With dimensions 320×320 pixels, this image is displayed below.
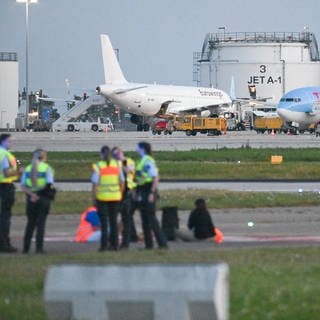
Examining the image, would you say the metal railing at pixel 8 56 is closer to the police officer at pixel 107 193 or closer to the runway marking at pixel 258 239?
the runway marking at pixel 258 239

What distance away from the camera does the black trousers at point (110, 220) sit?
70.3ft

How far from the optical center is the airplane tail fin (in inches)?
4855

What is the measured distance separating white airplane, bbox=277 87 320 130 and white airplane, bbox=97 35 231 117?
15.0 meters

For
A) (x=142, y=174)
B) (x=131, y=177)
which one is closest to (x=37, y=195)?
(x=142, y=174)

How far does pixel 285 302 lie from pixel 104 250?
659cm

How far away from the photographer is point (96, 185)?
2150cm

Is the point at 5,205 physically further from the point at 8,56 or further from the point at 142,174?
the point at 8,56

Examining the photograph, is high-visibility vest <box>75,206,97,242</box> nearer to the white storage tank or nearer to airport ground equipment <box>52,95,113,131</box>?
airport ground equipment <box>52,95,113,131</box>

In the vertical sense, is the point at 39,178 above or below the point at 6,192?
above

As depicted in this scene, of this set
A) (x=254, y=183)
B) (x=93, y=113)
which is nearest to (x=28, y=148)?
(x=254, y=183)

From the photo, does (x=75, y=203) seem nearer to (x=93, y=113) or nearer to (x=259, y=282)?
(x=259, y=282)

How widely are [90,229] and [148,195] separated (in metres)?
1.91

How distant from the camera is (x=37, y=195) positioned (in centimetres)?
2133

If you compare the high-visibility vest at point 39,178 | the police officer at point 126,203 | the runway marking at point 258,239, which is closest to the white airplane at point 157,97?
the runway marking at point 258,239
